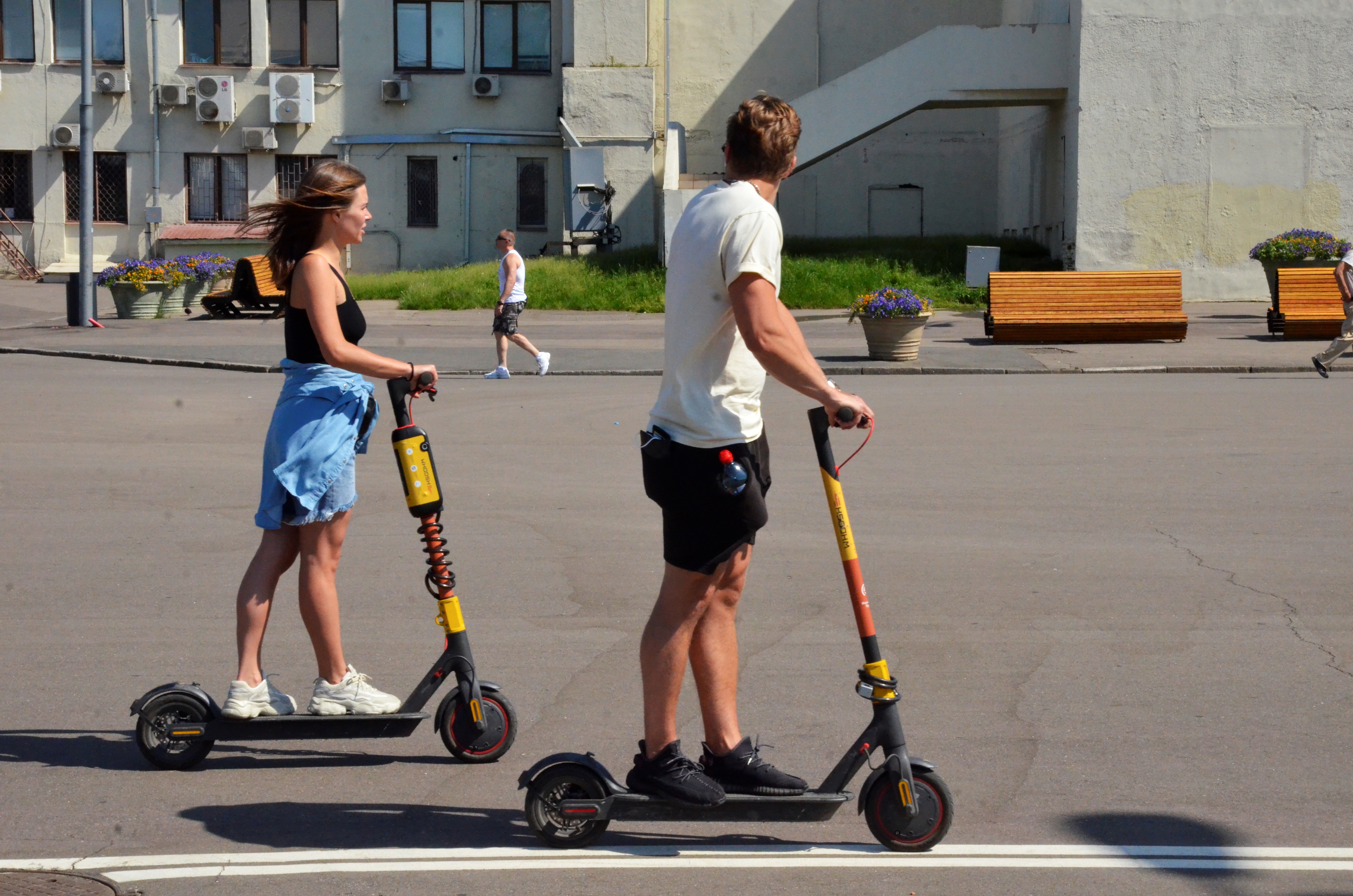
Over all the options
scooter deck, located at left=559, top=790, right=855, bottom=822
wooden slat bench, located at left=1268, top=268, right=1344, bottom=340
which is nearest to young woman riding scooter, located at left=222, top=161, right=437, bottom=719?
scooter deck, located at left=559, top=790, right=855, bottom=822

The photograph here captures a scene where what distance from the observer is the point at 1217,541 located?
8391 mm

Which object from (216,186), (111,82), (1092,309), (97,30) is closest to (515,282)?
(1092,309)

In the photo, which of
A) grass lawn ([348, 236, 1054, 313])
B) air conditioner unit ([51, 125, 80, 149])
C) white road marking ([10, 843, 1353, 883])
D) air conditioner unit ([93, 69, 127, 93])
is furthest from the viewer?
air conditioner unit ([51, 125, 80, 149])

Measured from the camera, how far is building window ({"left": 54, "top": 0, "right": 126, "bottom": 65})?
135ft

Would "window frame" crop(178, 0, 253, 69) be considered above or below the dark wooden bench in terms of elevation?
above

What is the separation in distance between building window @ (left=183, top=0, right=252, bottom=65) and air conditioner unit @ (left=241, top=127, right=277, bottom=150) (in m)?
2.10

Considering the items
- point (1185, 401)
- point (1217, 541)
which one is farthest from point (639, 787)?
point (1185, 401)

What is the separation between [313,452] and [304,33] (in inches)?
1554

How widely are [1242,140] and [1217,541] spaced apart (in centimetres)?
2520

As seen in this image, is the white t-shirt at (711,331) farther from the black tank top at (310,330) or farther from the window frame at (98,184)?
the window frame at (98,184)

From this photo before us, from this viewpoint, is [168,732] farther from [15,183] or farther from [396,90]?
[15,183]

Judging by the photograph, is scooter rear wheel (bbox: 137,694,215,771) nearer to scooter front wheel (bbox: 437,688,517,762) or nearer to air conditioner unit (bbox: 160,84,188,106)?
scooter front wheel (bbox: 437,688,517,762)

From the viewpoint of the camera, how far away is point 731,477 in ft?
13.1

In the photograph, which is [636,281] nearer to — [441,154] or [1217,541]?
[441,154]
